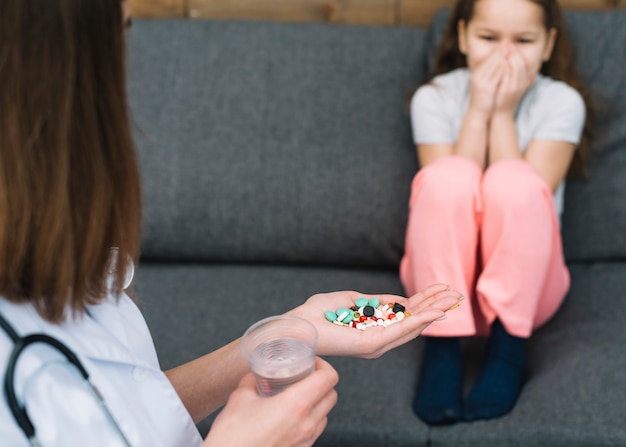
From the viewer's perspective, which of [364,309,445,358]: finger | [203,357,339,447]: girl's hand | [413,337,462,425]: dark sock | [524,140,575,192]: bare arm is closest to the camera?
[203,357,339,447]: girl's hand

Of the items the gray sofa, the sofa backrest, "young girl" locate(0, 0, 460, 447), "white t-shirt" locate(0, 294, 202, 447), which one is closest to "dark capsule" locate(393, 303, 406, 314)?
"young girl" locate(0, 0, 460, 447)

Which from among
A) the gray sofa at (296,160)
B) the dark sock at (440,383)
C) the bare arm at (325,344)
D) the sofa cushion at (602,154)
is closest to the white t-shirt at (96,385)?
the bare arm at (325,344)

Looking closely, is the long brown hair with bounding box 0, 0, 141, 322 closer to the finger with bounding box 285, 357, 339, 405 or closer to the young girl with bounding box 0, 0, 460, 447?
the young girl with bounding box 0, 0, 460, 447

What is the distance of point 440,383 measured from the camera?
1.18 meters

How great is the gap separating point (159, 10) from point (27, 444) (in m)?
1.48

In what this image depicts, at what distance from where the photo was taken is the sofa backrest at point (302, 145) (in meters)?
1.49

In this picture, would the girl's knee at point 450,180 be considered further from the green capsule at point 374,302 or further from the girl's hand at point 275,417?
the girl's hand at point 275,417

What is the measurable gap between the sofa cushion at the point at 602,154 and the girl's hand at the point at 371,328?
748 millimetres

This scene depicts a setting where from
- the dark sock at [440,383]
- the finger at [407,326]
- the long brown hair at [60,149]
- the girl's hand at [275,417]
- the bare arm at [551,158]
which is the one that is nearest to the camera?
the long brown hair at [60,149]

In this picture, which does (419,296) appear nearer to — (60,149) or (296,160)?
(60,149)

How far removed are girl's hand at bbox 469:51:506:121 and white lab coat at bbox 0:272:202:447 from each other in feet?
3.11

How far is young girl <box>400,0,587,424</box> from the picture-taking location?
120cm

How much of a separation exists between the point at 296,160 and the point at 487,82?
440mm

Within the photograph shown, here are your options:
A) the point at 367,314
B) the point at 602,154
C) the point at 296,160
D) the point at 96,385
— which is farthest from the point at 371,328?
the point at 602,154
